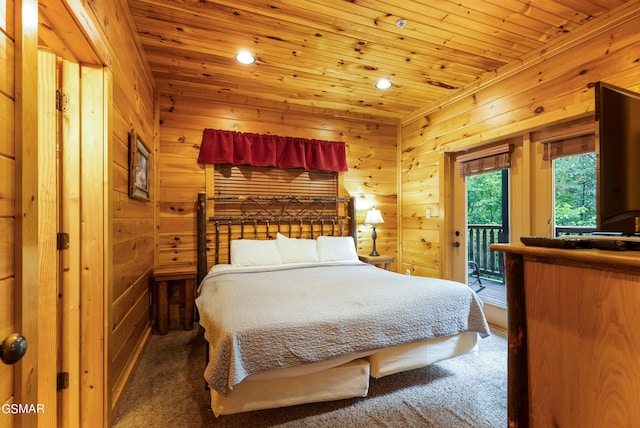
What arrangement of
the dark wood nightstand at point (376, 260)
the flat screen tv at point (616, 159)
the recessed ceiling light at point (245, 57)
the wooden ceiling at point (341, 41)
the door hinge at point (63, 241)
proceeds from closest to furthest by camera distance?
the flat screen tv at point (616, 159)
the door hinge at point (63, 241)
the wooden ceiling at point (341, 41)
the recessed ceiling light at point (245, 57)
the dark wood nightstand at point (376, 260)

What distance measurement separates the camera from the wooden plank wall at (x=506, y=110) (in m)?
2.11

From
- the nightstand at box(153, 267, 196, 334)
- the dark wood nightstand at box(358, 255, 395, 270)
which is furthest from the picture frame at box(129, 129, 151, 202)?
the dark wood nightstand at box(358, 255, 395, 270)

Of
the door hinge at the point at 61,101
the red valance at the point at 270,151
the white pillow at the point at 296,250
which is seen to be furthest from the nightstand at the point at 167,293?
the door hinge at the point at 61,101

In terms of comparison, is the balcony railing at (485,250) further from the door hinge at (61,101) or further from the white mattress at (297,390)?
the door hinge at (61,101)

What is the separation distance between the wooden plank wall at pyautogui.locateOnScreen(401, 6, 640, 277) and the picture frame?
3.23 metres

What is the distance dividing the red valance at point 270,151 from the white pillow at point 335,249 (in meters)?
1.00

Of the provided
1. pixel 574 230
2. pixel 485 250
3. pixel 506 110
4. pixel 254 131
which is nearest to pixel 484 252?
pixel 485 250

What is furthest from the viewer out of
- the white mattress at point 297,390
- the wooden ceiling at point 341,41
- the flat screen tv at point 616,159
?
the wooden ceiling at point 341,41

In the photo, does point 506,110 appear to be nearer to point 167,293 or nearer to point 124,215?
point 124,215

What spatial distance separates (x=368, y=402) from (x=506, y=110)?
2.90 m

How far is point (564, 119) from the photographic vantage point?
7.82ft

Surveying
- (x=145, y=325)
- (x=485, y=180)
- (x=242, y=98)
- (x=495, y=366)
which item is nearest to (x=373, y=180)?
(x=485, y=180)

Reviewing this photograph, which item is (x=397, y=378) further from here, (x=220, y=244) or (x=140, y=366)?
(x=220, y=244)

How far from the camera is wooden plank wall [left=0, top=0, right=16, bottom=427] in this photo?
27.4 inches
